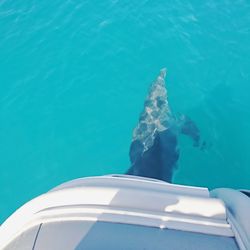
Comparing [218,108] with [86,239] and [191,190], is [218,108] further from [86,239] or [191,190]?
[86,239]

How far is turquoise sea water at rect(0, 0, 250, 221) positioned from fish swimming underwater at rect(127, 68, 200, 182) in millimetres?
427

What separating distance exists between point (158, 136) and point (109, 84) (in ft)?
8.46

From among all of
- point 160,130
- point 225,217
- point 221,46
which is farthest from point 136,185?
point 221,46

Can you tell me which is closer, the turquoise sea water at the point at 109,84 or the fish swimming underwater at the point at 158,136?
the fish swimming underwater at the point at 158,136

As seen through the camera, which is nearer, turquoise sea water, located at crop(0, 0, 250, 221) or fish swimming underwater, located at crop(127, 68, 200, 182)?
fish swimming underwater, located at crop(127, 68, 200, 182)

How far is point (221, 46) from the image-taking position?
11.8 metres

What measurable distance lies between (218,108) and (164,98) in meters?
1.50

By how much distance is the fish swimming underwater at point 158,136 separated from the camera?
904 centimetres

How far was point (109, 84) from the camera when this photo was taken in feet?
37.6

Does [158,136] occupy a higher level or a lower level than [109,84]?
lower

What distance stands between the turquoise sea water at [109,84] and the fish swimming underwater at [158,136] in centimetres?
43

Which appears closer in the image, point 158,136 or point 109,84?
point 158,136

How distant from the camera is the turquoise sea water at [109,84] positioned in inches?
401

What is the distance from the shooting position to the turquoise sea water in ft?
33.4
